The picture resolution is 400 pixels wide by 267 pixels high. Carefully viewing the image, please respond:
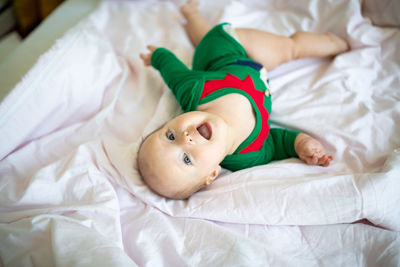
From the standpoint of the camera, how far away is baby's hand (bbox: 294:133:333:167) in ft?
3.16

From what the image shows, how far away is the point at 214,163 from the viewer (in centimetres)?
92

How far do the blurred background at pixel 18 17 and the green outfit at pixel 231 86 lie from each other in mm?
963

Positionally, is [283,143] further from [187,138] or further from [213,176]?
[187,138]

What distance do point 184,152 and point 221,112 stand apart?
0.79 ft

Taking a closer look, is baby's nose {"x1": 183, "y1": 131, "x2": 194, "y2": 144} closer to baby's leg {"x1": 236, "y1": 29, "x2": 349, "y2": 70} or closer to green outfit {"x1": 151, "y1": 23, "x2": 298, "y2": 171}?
green outfit {"x1": 151, "y1": 23, "x2": 298, "y2": 171}

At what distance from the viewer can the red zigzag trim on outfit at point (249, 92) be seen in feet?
3.51

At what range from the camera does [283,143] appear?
1.10 meters

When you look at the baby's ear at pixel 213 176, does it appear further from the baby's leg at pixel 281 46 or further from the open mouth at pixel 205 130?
the baby's leg at pixel 281 46

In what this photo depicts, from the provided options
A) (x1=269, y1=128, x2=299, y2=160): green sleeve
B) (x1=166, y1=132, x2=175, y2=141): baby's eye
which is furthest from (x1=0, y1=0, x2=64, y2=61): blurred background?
(x1=269, y1=128, x2=299, y2=160): green sleeve

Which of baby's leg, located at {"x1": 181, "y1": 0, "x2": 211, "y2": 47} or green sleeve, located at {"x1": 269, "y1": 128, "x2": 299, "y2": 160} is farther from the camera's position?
baby's leg, located at {"x1": 181, "y1": 0, "x2": 211, "y2": 47}

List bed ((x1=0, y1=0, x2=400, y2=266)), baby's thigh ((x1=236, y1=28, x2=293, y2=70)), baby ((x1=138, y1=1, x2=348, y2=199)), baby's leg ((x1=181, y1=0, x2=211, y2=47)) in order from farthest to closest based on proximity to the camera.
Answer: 1. baby's leg ((x1=181, y1=0, x2=211, y2=47))
2. baby's thigh ((x1=236, y1=28, x2=293, y2=70))
3. baby ((x1=138, y1=1, x2=348, y2=199))
4. bed ((x1=0, y1=0, x2=400, y2=266))

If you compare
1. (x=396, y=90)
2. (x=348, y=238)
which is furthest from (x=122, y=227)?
(x=396, y=90)

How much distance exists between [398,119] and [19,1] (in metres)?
2.02

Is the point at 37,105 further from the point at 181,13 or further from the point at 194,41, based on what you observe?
the point at 181,13
